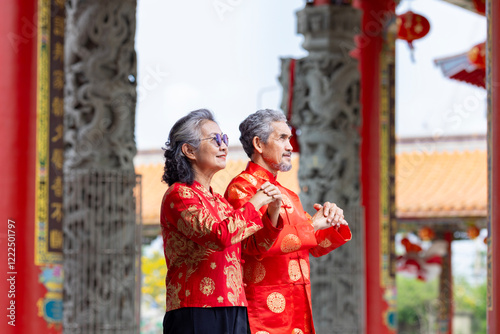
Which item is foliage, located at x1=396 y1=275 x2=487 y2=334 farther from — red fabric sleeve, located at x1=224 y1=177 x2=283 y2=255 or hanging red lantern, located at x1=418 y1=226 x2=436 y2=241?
red fabric sleeve, located at x1=224 y1=177 x2=283 y2=255

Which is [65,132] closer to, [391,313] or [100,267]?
[100,267]

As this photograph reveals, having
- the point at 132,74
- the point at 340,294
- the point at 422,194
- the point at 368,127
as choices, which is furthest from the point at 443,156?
the point at 132,74

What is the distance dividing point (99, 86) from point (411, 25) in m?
4.33

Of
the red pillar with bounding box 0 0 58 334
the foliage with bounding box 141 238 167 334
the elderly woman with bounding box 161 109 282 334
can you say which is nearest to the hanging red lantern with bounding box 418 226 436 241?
the foliage with bounding box 141 238 167 334

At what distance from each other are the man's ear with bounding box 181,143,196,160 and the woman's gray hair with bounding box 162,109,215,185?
0.4 inches

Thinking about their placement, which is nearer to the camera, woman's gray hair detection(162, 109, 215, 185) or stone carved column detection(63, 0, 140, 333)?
woman's gray hair detection(162, 109, 215, 185)

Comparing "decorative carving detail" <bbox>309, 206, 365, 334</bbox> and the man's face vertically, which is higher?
the man's face

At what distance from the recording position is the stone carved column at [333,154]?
7.60 m

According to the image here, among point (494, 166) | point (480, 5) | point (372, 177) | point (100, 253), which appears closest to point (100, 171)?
point (100, 253)

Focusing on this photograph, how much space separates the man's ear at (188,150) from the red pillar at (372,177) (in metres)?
5.75

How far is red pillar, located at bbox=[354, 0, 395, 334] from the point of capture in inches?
352

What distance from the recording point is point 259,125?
3.61 meters

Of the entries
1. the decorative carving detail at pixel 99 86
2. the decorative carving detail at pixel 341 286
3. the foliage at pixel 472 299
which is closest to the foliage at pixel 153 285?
the foliage at pixel 472 299

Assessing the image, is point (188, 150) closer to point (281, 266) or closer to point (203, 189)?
point (203, 189)
